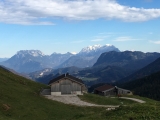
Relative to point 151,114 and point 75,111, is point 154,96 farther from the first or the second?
point 151,114

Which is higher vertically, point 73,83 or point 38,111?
point 73,83

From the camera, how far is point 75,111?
53594 mm

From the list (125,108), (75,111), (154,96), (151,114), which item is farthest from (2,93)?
(154,96)

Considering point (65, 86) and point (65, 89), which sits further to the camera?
point (65, 86)

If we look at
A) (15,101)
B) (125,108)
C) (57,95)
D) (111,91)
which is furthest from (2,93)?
(111,91)

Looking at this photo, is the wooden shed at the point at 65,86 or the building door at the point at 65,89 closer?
the wooden shed at the point at 65,86

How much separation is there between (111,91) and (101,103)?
55.3 meters

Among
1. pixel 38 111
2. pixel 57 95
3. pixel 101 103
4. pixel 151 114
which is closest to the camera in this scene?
pixel 151 114

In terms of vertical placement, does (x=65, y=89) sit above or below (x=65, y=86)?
below

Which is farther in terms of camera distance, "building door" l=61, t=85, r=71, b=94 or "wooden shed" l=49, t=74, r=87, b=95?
"building door" l=61, t=85, r=71, b=94

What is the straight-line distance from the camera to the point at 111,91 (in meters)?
121

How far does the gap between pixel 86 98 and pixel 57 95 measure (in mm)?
11353

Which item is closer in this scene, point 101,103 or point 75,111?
point 75,111

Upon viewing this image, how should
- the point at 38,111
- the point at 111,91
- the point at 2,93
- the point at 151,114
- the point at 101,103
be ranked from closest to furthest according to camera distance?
the point at 151,114, the point at 38,111, the point at 2,93, the point at 101,103, the point at 111,91
